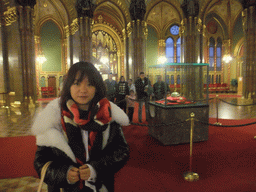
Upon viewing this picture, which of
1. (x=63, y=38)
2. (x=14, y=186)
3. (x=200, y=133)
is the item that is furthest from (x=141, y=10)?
(x=14, y=186)

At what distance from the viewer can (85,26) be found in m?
13.8

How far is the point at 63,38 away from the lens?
19750 mm

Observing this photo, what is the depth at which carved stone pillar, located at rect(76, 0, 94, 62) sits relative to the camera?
13.5 m

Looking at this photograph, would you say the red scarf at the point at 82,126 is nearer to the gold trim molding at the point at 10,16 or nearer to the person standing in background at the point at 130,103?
the person standing in background at the point at 130,103

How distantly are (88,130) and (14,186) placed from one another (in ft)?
8.73

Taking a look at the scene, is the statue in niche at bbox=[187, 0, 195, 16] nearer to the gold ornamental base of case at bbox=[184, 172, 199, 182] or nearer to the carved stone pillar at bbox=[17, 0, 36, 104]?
the carved stone pillar at bbox=[17, 0, 36, 104]

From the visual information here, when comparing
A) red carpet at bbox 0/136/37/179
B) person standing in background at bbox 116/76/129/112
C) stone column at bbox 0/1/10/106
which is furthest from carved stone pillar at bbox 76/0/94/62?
red carpet at bbox 0/136/37/179

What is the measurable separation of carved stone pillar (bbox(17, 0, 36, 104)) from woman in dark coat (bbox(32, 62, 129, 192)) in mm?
12004

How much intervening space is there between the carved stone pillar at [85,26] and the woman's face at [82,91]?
13.1 meters

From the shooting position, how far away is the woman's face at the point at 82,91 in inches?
53.6

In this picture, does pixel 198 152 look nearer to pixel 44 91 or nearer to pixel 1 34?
pixel 1 34

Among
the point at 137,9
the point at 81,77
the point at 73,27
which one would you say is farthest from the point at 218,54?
the point at 81,77

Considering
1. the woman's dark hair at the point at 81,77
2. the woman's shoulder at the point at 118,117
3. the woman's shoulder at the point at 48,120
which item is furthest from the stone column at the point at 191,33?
the woman's shoulder at the point at 48,120

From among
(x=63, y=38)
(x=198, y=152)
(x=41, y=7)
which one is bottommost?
(x=198, y=152)
